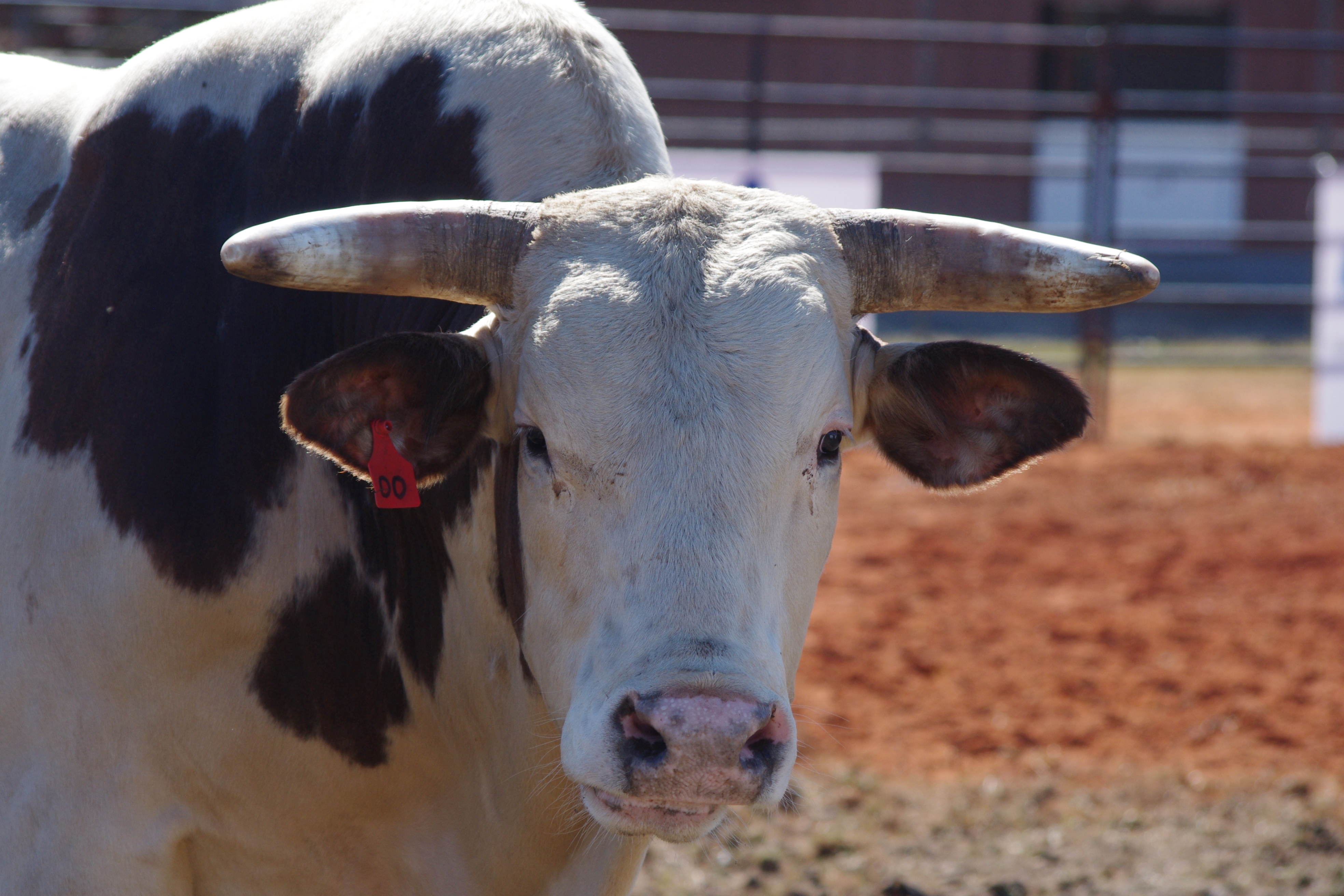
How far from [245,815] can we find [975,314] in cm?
1146

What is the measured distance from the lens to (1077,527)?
6.98m

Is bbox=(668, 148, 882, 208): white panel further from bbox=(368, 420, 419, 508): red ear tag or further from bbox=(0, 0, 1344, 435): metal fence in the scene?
bbox=(368, 420, 419, 508): red ear tag

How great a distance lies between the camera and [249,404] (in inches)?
91.7

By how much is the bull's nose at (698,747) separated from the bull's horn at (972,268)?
29.5 inches

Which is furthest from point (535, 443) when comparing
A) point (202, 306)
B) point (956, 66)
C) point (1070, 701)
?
point (956, 66)

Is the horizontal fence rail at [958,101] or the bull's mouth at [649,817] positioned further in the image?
the horizontal fence rail at [958,101]

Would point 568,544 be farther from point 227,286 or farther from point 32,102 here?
point 32,102

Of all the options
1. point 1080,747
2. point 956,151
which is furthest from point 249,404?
point 956,151

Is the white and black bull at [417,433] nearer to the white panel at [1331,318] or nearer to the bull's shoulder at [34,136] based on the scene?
the bull's shoulder at [34,136]

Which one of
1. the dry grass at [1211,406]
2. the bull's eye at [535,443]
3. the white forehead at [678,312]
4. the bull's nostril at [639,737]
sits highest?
the white forehead at [678,312]

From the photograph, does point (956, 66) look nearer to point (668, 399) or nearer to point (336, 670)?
point (336, 670)

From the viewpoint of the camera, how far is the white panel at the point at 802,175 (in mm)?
9008

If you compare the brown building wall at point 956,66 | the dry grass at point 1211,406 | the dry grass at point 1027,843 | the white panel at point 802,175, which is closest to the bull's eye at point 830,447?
the dry grass at point 1027,843

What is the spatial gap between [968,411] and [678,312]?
0.64m
